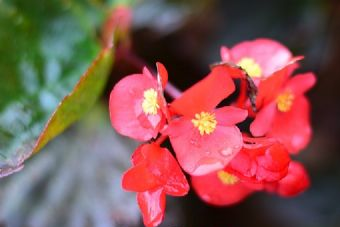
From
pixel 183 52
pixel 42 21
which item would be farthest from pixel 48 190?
pixel 183 52

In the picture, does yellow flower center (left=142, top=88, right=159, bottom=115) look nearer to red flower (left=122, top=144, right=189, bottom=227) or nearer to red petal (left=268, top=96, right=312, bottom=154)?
red flower (left=122, top=144, right=189, bottom=227)

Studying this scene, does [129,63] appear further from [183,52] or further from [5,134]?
[5,134]

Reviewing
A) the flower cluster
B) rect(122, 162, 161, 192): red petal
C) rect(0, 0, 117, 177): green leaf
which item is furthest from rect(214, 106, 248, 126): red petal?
rect(0, 0, 117, 177): green leaf

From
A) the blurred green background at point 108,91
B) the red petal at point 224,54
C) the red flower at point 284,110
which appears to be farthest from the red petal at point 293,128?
the blurred green background at point 108,91

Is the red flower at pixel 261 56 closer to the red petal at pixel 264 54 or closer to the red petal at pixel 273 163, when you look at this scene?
the red petal at pixel 264 54

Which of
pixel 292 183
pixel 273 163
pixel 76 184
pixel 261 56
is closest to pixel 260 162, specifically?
pixel 273 163

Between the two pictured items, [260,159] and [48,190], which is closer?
[260,159]
